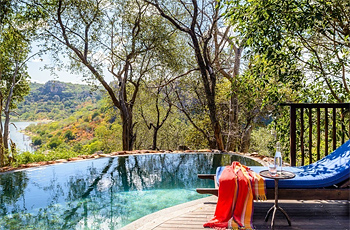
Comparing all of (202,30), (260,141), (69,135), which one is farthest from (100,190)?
(69,135)

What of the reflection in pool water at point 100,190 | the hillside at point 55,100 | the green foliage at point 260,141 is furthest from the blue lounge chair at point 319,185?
the hillside at point 55,100

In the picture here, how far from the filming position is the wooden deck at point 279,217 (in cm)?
254

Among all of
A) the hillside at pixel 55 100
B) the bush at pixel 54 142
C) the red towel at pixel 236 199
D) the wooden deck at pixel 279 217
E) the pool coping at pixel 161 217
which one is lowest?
the bush at pixel 54 142

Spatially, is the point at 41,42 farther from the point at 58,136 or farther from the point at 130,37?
the point at 58,136

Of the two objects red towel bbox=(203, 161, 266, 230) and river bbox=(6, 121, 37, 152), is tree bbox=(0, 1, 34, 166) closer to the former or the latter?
river bbox=(6, 121, 37, 152)

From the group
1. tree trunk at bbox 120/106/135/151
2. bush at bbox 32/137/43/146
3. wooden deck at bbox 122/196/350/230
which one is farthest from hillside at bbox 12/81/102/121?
wooden deck at bbox 122/196/350/230

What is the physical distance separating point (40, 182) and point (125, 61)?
223 inches

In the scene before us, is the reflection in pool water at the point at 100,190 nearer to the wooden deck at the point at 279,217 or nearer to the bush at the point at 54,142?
the wooden deck at the point at 279,217

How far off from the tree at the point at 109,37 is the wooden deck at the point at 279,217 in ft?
23.5

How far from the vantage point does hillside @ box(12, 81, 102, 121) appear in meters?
20.4

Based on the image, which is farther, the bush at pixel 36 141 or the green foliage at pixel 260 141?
the bush at pixel 36 141

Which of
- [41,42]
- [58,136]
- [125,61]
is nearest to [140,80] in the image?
[125,61]

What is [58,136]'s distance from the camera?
966 inches

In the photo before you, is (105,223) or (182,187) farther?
(182,187)
